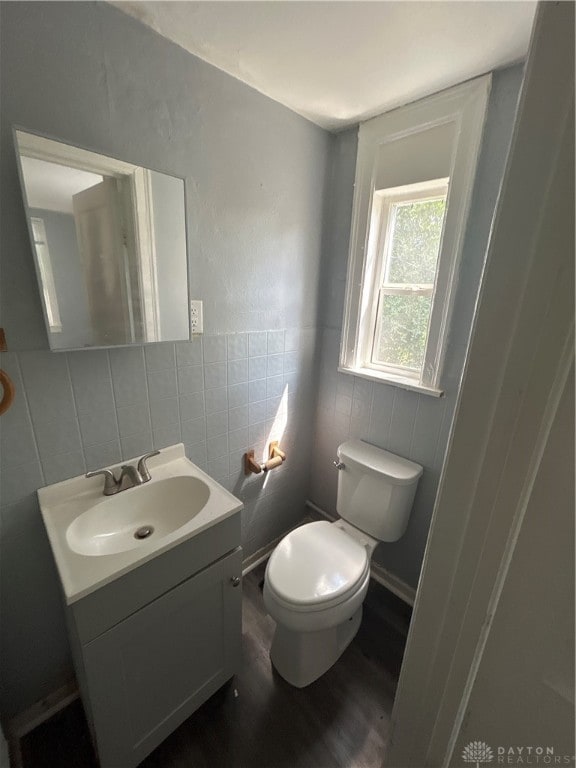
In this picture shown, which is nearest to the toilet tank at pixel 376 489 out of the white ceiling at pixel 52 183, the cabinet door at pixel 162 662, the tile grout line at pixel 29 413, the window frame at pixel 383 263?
the window frame at pixel 383 263

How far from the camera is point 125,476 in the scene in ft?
3.72

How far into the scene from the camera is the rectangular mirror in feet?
2.74

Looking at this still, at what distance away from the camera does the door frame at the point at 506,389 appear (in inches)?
11.7

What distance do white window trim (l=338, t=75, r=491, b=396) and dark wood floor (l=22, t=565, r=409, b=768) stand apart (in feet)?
4.16

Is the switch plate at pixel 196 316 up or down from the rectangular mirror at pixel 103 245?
down

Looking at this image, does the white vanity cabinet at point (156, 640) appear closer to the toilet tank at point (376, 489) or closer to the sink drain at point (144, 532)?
the sink drain at point (144, 532)

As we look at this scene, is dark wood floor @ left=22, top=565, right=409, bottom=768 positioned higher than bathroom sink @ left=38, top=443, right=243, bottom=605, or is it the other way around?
bathroom sink @ left=38, top=443, right=243, bottom=605

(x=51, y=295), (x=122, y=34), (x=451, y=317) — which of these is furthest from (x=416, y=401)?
(x=122, y=34)

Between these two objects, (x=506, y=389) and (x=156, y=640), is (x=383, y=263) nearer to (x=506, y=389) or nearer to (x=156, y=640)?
(x=506, y=389)

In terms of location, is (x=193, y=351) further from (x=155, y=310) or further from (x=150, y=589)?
(x=150, y=589)

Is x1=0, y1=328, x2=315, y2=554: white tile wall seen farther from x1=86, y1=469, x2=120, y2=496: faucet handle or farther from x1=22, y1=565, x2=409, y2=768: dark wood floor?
x1=22, y1=565, x2=409, y2=768: dark wood floor

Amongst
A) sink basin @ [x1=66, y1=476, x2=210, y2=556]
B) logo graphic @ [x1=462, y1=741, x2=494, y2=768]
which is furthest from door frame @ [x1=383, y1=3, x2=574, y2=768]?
sink basin @ [x1=66, y1=476, x2=210, y2=556]

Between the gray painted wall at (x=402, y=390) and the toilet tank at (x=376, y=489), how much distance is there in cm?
8

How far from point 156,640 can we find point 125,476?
52 cm
